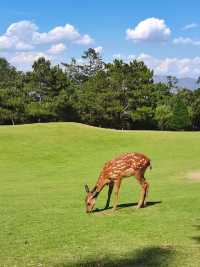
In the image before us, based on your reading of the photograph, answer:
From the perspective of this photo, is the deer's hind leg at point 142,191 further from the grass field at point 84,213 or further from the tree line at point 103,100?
the tree line at point 103,100

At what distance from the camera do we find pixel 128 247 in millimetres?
10711

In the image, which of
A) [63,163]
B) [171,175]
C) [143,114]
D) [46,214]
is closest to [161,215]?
[46,214]

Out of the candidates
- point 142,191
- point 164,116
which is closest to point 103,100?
point 164,116

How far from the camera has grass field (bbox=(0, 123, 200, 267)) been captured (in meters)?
10.0

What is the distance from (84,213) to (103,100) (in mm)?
60850

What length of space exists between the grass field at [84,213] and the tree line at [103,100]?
37018mm

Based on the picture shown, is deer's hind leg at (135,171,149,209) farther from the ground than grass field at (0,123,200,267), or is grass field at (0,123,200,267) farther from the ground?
deer's hind leg at (135,171,149,209)

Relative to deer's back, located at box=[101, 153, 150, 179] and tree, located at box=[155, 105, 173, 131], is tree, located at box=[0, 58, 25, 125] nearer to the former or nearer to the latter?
tree, located at box=[155, 105, 173, 131]

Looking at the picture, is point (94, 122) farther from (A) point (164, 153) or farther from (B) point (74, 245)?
(B) point (74, 245)

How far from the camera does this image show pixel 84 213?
603 inches

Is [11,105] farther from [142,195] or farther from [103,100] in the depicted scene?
[142,195]

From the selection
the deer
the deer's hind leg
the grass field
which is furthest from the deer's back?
the grass field

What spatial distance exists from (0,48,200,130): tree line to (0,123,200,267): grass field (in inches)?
1457

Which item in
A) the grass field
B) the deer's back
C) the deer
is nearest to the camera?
the grass field
